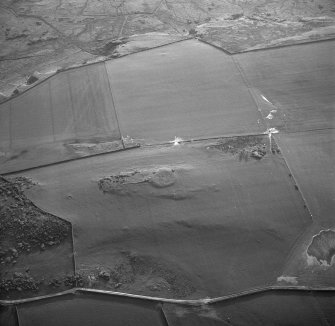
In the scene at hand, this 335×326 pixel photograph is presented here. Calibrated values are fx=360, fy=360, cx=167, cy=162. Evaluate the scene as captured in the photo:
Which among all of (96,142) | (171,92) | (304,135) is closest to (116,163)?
(96,142)

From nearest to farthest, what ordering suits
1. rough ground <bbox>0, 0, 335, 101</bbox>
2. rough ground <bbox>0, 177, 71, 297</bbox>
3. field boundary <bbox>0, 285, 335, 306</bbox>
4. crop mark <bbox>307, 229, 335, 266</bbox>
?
field boundary <bbox>0, 285, 335, 306</bbox>
rough ground <bbox>0, 177, 71, 297</bbox>
crop mark <bbox>307, 229, 335, 266</bbox>
rough ground <bbox>0, 0, 335, 101</bbox>

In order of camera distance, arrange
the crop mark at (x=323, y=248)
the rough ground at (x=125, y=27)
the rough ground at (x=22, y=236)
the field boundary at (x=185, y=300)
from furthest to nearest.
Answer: the rough ground at (x=125, y=27) → the crop mark at (x=323, y=248) → the rough ground at (x=22, y=236) → the field boundary at (x=185, y=300)

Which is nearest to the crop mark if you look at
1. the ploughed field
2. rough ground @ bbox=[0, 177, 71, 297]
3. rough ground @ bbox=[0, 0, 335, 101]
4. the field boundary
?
the ploughed field

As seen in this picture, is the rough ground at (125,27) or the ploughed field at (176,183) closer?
the ploughed field at (176,183)

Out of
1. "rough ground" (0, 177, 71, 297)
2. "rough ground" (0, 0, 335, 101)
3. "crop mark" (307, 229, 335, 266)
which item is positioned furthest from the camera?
"rough ground" (0, 0, 335, 101)

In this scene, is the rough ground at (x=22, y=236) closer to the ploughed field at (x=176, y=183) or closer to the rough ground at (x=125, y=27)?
the ploughed field at (x=176, y=183)

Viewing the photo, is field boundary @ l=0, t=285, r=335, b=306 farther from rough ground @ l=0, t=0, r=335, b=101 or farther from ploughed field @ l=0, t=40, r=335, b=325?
rough ground @ l=0, t=0, r=335, b=101

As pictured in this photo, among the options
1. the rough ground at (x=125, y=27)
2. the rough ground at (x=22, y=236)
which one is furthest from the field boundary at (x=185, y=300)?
the rough ground at (x=125, y=27)

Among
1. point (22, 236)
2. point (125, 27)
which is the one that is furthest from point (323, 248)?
point (125, 27)

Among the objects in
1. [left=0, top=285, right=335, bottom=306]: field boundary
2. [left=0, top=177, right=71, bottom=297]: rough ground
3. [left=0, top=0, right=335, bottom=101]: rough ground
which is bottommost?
[left=0, top=285, right=335, bottom=306]: field boundary

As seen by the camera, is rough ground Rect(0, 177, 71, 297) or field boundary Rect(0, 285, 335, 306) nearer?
field boundary Rect(0, 285, 335, 306)
